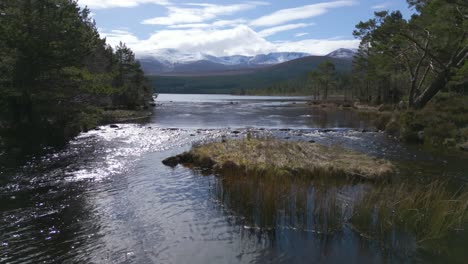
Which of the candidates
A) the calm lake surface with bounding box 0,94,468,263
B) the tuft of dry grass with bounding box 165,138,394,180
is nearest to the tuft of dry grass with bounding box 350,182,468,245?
the calm lake surface with bounding box 0,94,468,263

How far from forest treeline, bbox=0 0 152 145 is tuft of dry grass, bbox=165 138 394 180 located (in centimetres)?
1319

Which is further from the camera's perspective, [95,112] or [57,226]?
[95,112]

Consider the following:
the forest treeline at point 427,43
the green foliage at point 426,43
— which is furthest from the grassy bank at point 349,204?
the green foliage at point 426,43

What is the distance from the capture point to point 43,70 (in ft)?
94.2

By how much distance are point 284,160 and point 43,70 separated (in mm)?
19797

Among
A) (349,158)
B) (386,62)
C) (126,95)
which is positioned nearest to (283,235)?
(349,158)

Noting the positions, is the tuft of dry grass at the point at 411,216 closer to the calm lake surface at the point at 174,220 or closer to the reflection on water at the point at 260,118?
the calm lake surface at the point at 174,220

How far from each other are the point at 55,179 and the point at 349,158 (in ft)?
49.8

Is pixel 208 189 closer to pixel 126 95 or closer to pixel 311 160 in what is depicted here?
pixel 311 160

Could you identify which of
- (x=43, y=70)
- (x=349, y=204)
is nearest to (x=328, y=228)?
(x=349, y=204)

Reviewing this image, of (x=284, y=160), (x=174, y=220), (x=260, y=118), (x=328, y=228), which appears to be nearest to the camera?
(x=328, y=228)

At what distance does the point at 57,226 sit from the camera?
12.0m

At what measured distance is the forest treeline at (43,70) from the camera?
26906 mm

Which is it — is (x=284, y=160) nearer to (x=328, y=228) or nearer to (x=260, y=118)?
(x=328, y=228)
